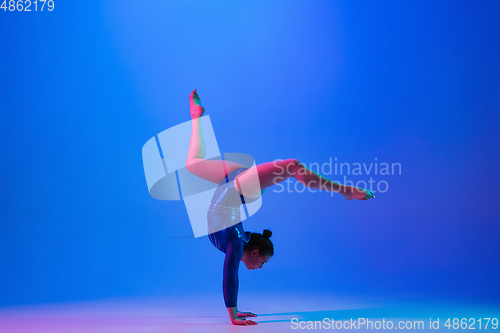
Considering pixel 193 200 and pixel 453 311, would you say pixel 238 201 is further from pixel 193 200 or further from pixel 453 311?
pixel 453 311

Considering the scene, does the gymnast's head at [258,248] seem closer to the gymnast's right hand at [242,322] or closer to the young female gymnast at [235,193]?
the young female gymnast at [235,193]

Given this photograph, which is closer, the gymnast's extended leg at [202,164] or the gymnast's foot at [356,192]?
the gymnast's foot at [356,192]

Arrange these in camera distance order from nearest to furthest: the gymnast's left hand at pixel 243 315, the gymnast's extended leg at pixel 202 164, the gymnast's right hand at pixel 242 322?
the gymnast's right hand at pixel 242 322, the gymnast's left hand at pixel 243 315, the gymnast's extended leg at pixel 202 164

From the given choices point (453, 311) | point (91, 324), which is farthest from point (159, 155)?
point (453, 311)

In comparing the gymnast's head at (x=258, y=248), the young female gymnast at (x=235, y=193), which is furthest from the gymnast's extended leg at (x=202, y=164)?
the gymnast's head at (x=258, y=248)

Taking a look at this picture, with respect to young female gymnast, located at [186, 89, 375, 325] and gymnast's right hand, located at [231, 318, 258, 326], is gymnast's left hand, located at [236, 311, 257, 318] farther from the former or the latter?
gymnast's right hand, located at [231, 318, 258, 326]

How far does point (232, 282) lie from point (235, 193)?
0.59 meters

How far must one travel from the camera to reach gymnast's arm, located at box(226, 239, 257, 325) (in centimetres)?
259

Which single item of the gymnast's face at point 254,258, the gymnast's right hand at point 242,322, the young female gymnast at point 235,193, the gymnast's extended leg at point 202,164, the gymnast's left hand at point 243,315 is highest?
the gymnast's extended leg at point 202,164

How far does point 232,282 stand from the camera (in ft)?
8.61

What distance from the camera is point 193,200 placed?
322 cm

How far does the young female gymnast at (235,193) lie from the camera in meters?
2.60

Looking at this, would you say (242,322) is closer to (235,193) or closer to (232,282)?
(232,282)

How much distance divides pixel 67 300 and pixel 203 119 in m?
2.12
